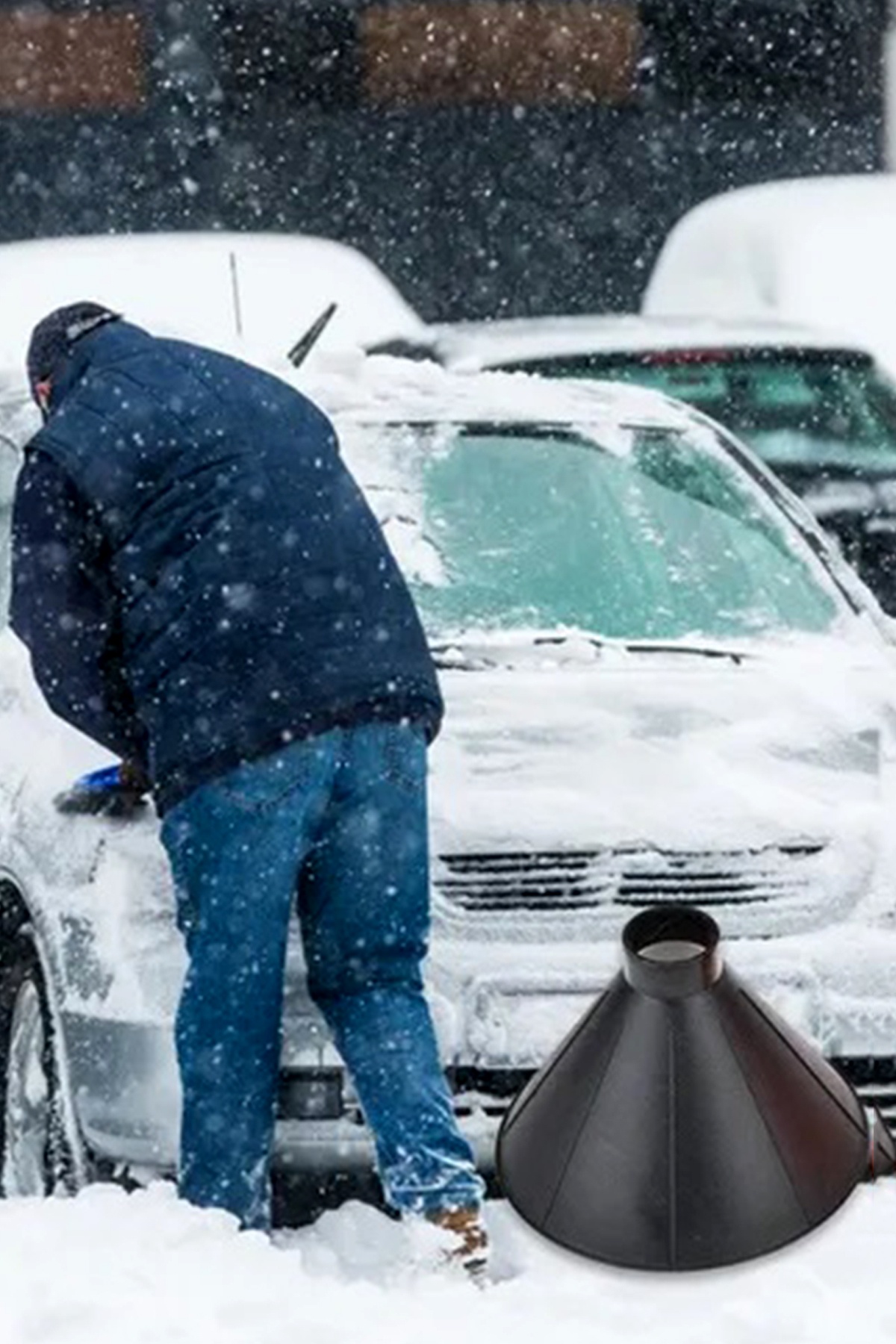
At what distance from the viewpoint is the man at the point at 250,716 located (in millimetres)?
4965

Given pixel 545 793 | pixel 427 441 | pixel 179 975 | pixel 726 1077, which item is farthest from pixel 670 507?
pixel 726 1077

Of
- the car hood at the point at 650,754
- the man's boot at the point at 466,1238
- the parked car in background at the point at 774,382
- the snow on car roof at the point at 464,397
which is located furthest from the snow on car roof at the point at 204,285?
the man's boot at the point at 466,1238

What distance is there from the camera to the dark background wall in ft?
72.8

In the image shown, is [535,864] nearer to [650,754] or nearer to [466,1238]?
[650,754]

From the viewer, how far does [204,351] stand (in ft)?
17.1

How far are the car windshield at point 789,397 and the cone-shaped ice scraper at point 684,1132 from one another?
8.02 meters

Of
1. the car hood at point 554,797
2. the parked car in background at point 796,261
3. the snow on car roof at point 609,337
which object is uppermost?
the car hood at point 554,797

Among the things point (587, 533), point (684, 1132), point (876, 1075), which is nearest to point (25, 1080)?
point (876, 1075)

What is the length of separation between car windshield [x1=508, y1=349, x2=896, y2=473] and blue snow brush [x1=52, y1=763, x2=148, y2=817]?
5.10 m

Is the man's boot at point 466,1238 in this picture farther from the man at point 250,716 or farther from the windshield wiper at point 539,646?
the windshield wiper at point 539,646

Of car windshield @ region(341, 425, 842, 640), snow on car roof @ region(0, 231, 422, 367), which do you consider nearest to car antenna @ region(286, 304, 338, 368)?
car windshield @ region(341, 425, 842, 640)

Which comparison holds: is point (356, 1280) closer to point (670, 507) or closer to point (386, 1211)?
point (386, 1211)

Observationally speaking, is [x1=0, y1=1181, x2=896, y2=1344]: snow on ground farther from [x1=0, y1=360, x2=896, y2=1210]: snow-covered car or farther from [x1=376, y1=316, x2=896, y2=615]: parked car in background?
[x1=376, y1=316, x2=896, y2=615]: parked car in background

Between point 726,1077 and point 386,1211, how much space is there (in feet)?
10.0
